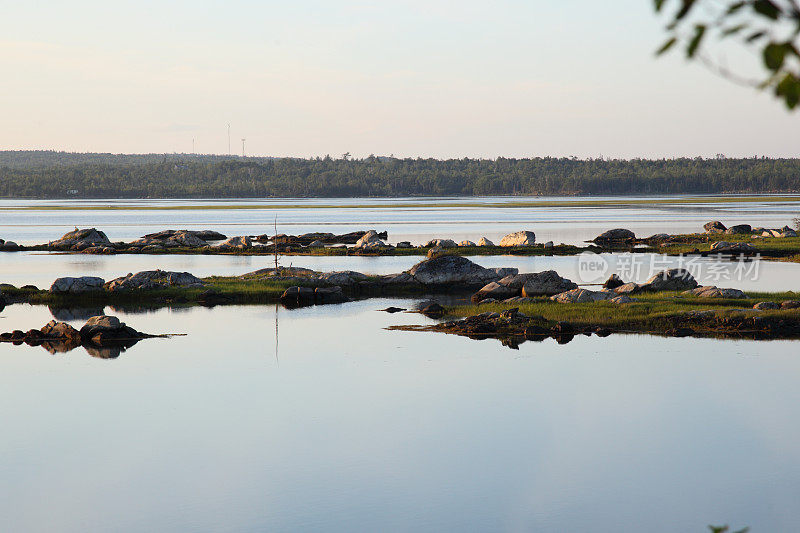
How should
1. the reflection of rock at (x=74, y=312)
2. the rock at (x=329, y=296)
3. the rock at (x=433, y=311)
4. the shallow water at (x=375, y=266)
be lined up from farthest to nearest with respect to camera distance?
1. the shallow water at (x=375, y=266)
2. the rock at (x=329, y=296)
3. the reflection of rock at (x=74, y=312)
4. the rock at (x=433, y=311)

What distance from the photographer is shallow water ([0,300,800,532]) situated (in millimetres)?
15164

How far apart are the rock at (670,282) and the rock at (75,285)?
24.7 meters

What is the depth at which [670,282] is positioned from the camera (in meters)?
40.1

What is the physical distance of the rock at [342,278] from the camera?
44.2 meters

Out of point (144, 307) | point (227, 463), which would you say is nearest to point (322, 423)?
point (227, 463)

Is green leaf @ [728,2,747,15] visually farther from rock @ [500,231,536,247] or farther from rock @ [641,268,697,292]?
rock @ [500,231,536,247]

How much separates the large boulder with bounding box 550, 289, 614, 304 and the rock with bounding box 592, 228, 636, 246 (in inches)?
1668

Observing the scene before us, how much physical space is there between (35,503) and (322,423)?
6661mm

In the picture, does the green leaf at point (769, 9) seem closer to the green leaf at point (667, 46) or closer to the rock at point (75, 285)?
the green leaf at point (667, 46)

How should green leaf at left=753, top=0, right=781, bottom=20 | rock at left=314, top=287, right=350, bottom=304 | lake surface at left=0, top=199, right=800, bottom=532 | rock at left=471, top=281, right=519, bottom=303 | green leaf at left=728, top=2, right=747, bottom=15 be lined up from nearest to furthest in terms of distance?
green leaf at left=753, top=0, right=781, bottom=20 < green leaf at left=728, top=2, right=747, bottom=15 < lake surface at left=0, top=199, right=800, bottom=532 < rock at left=471, top=281, right=519, bottom=303 < rock at left=314, top=287, right=350, bottom=304

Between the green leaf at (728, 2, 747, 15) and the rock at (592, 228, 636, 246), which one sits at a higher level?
the green leaf at (728, 2, 747, 15)

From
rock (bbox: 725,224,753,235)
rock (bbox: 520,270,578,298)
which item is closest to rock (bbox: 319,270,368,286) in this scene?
rock (bbox: 520,270,578,298)

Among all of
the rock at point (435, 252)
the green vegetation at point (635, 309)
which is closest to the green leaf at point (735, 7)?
the green vegetation at point (635, 309)

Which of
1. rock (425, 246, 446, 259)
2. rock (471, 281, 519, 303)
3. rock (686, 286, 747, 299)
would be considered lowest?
rock (425, 246, 446, 259)
